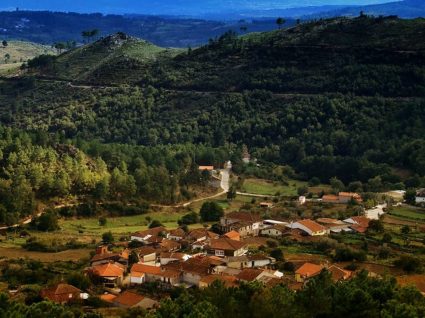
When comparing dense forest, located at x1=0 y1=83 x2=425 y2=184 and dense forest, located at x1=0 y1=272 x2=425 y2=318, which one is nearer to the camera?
dense forest, located at x1=0 y1=272 x2=425 y2=318

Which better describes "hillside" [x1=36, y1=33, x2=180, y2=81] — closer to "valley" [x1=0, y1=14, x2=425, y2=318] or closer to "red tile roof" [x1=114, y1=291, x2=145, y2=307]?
"valley" [x1=0, y1=14, x2=425, y2=318]

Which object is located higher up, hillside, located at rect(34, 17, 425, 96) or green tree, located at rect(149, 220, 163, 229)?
hillside, located at rect(34, 17, 425, 96)

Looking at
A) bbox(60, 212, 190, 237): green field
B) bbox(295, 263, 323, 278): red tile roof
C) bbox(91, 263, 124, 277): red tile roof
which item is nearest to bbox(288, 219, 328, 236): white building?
bbox(60, 212, 190, 237): green field

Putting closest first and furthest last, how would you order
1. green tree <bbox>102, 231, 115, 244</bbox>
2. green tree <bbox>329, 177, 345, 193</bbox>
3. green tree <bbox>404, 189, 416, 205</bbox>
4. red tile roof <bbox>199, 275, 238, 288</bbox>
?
red tile roof <bbox>199, 275, 238, 288</bbox>
green tree <bbox>102, 231, 115, 244</bbox>
green tree <bbox>404, 189, 416, 205</bbox>
green tree <bbox>329, 177, 345, 193</bbox>

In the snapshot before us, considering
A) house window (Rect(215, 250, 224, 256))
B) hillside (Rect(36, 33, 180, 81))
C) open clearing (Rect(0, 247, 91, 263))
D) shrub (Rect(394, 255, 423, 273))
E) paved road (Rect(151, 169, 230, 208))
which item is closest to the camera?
shrub (Rect(394, 255, 423, 273))

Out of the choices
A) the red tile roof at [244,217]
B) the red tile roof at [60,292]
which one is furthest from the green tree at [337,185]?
the red tile roof at [60,292]

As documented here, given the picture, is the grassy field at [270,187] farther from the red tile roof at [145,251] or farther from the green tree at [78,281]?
the green tree at [78,281]

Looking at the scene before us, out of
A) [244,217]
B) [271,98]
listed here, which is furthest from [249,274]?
[271,98]

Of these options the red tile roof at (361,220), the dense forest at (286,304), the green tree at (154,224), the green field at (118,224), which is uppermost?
the dense forest at (286,304)
